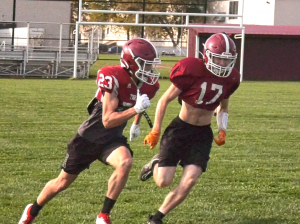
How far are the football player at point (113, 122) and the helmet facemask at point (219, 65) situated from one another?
18.5 inches

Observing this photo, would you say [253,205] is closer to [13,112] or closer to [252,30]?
[13,112]

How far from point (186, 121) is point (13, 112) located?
735cm

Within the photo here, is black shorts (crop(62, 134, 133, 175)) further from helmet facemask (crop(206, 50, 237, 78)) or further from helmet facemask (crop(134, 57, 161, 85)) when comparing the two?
helmet facemask (crop(206, 50, 237, 78))

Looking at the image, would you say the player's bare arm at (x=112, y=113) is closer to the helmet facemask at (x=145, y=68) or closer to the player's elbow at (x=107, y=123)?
the player's elbow at (x=107, y=123)

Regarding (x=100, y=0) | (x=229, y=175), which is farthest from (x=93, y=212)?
(x=100, y=0)

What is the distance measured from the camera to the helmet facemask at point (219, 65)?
17.5ft

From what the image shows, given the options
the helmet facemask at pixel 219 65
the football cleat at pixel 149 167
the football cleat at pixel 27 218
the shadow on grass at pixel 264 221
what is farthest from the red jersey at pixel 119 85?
the shadow on grass at pixel 264 221

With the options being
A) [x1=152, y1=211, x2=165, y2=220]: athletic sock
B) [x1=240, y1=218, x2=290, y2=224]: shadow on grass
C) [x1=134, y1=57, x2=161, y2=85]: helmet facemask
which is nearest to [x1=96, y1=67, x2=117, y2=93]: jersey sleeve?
[x1=134, y1=57, x2=161, y2=85]: helmet facemask

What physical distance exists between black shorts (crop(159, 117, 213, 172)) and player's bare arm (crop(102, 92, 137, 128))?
2.34 ft

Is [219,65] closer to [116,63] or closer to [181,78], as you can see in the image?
[181,78]

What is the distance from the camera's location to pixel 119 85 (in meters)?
5.19

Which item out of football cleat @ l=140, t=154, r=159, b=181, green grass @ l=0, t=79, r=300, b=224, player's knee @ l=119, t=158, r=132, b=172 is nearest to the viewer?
player's knee @ l=119, t=158, r=132, b=172

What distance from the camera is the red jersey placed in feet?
16.8

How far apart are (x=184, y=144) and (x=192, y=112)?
288mm
